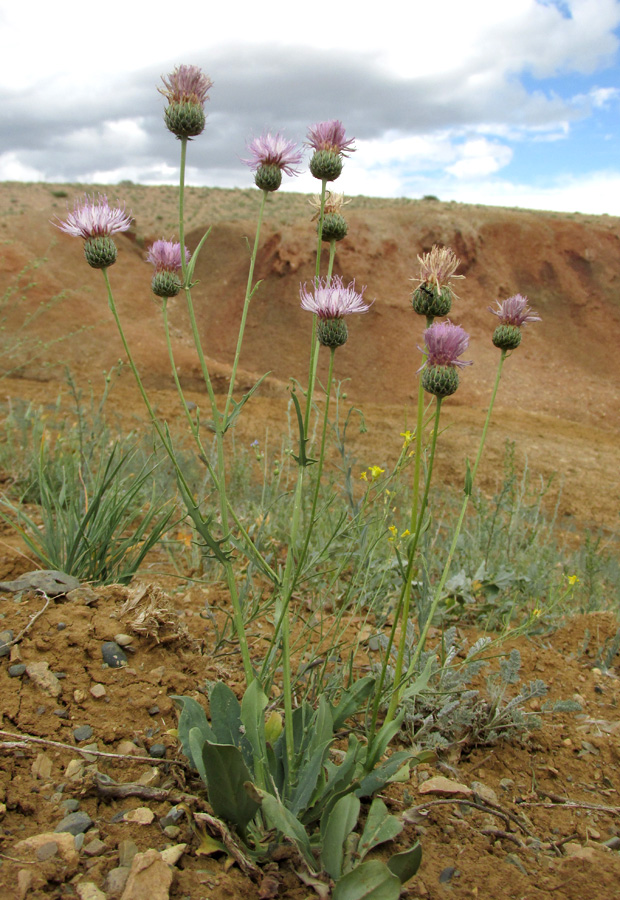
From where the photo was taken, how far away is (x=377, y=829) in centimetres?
164

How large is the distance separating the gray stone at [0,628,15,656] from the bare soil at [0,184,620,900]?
0.05 meters

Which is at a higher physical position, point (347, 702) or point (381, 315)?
point (381, 315)

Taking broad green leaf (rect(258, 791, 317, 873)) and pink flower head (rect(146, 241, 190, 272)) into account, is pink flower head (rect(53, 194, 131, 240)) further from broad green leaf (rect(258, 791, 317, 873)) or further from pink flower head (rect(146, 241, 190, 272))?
broad green leaf (rect(258, 791, 317, 873))

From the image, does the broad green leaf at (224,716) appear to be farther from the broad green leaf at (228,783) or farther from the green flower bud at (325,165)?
the green flower bud at (325,165)

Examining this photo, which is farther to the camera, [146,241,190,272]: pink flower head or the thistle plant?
[146,241,190,272]: pink flower head

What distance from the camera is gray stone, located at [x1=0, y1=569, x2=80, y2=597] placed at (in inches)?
103

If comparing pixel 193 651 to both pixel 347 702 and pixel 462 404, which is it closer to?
pixel 347 702

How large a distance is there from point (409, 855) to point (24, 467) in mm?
4127

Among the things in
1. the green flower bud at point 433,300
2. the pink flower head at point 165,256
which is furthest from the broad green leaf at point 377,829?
the pink flower head at point 165,256

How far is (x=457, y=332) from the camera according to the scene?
1.74 metres

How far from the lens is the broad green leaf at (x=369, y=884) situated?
1432 millimetres

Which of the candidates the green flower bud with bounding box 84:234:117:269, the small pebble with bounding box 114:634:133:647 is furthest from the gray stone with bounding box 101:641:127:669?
the green flower bud with bounding box 84:234:117:269

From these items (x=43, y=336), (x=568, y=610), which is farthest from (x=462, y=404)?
(x=568, y=610)

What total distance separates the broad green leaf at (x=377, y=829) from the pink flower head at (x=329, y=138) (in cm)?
187
